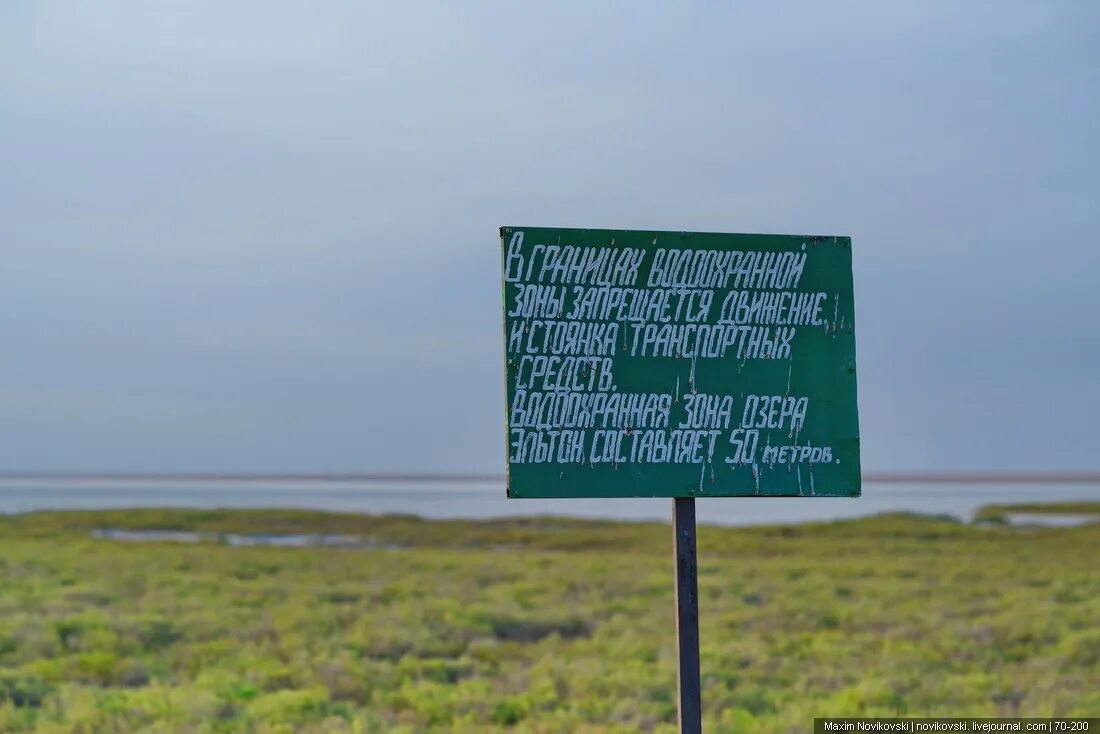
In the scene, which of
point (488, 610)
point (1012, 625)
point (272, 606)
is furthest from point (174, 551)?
point (1012, 625)

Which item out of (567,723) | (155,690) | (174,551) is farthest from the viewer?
(174,551)

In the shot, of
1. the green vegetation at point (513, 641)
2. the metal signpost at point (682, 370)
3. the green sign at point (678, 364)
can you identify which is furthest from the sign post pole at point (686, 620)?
the green vegetation at point (513, 641)

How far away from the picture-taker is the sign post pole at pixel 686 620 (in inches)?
246

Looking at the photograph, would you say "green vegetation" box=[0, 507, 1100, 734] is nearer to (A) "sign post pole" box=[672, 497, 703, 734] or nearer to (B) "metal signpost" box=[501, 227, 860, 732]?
(A) "sign post pole" box=[672, 497, 703, 734]

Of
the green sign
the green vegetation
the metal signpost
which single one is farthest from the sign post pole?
the green vegetation

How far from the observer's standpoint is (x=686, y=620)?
20.6 ft

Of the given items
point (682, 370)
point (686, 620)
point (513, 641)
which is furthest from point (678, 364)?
point (513, 641)

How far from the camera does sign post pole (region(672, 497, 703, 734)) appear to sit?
6.25 m

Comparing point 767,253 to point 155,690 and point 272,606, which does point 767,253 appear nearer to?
point 155,690

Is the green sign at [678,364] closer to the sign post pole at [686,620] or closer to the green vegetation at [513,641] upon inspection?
the sign post pole at [686,620]

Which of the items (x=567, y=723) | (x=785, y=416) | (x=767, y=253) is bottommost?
(x=567, y=723)

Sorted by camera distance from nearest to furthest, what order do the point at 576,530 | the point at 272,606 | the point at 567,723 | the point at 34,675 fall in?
the point at 567,723
the point at 34,675
the point at 272,606
the point at 576,530

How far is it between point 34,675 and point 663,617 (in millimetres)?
9764

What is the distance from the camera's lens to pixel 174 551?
1270 inches
